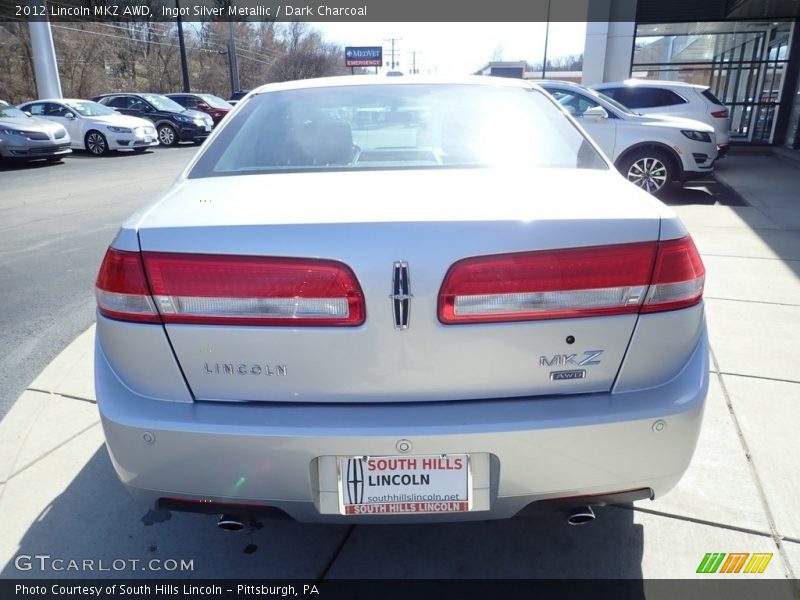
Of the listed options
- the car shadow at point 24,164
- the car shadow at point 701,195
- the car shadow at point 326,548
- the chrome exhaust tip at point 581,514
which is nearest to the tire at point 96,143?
the car shadow at point 24,164

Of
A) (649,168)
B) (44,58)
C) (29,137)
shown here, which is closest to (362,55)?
(44,58)

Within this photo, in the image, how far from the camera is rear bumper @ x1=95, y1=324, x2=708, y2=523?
1551mm

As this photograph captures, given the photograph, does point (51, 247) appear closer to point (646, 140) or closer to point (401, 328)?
point (401, 328)

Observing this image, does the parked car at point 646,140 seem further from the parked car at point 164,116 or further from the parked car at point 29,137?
the parked car at point 164,116

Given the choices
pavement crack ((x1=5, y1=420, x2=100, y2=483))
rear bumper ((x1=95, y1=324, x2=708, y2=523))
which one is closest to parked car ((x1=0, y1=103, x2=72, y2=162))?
pavement crack ((x1=5, y1=420, x2=100, y2=483))

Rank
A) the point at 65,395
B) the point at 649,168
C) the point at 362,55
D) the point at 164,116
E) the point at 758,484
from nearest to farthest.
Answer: the point at 758,484, the point at 65,395, the point at 649,168, the point at 164,116, the point at 362,55

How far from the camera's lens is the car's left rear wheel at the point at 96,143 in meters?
15.8

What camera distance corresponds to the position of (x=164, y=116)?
18.9 meters

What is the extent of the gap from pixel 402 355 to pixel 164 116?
19805 mm

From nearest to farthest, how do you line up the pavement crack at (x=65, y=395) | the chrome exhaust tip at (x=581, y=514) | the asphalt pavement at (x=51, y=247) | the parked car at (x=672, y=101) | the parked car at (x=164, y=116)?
1. the chrome exhaust tip at (x=581, y=514)
2. the pavement crack at (x=65, y=395)
3. the asphalt pavement at (x=51, y=247)
4. the parked car at (x=672, y=101)
5. the parked car at (x=164, y=116)

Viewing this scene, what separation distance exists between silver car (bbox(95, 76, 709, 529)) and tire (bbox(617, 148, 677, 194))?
310 inches

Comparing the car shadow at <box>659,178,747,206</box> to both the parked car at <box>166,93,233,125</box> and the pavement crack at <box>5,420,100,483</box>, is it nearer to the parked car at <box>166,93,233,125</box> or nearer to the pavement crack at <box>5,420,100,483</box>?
the pavement crack at <box>5,420,100,483</box>

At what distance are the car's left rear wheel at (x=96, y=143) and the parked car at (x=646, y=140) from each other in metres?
12.3

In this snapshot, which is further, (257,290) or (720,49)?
(720,49)
